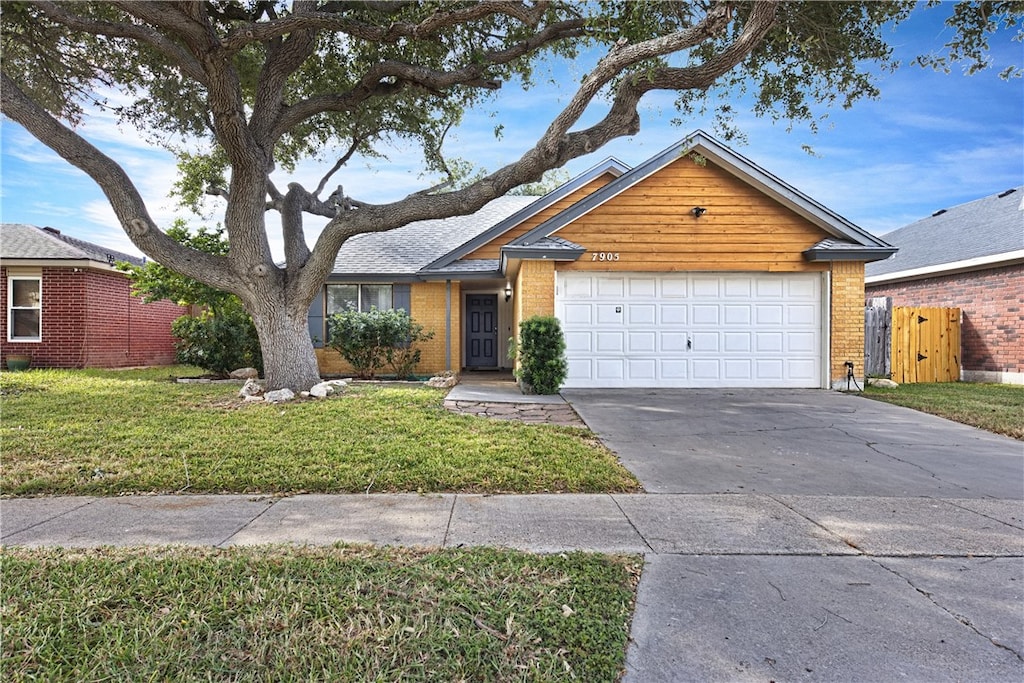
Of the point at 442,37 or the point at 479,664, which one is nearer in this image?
the point at 479,664

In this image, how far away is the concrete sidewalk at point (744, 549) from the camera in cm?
218

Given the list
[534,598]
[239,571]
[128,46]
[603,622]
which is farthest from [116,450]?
[128,46]

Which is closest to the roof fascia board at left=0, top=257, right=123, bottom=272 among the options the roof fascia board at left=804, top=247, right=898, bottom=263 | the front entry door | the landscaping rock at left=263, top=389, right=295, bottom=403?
the landscaping rock at left=263, top=389, right=295, bottom=403

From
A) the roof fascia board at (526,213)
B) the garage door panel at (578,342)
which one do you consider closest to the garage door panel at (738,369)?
the garage door panel at (578,342)

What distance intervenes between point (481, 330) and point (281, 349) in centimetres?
773

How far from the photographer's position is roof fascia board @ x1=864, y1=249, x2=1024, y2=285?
40.7ft

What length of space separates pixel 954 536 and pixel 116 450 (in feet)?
24.4

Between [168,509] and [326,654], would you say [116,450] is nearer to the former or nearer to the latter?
[168,509]

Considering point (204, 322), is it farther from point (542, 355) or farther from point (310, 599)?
point (310, 599)

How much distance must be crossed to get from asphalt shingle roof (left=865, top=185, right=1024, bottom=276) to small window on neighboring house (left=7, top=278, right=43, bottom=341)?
25.2m

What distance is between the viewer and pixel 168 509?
151 inches

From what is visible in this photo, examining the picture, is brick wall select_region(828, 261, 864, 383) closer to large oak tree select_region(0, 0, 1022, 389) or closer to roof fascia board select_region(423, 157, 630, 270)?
large oak tree select_region(0, 0, 1022, 389)

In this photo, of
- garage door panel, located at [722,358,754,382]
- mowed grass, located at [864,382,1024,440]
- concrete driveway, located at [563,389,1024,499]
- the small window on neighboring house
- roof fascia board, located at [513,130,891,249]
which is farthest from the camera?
the small window on neighboring house

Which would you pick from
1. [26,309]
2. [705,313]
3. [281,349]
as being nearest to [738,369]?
[705,313]
